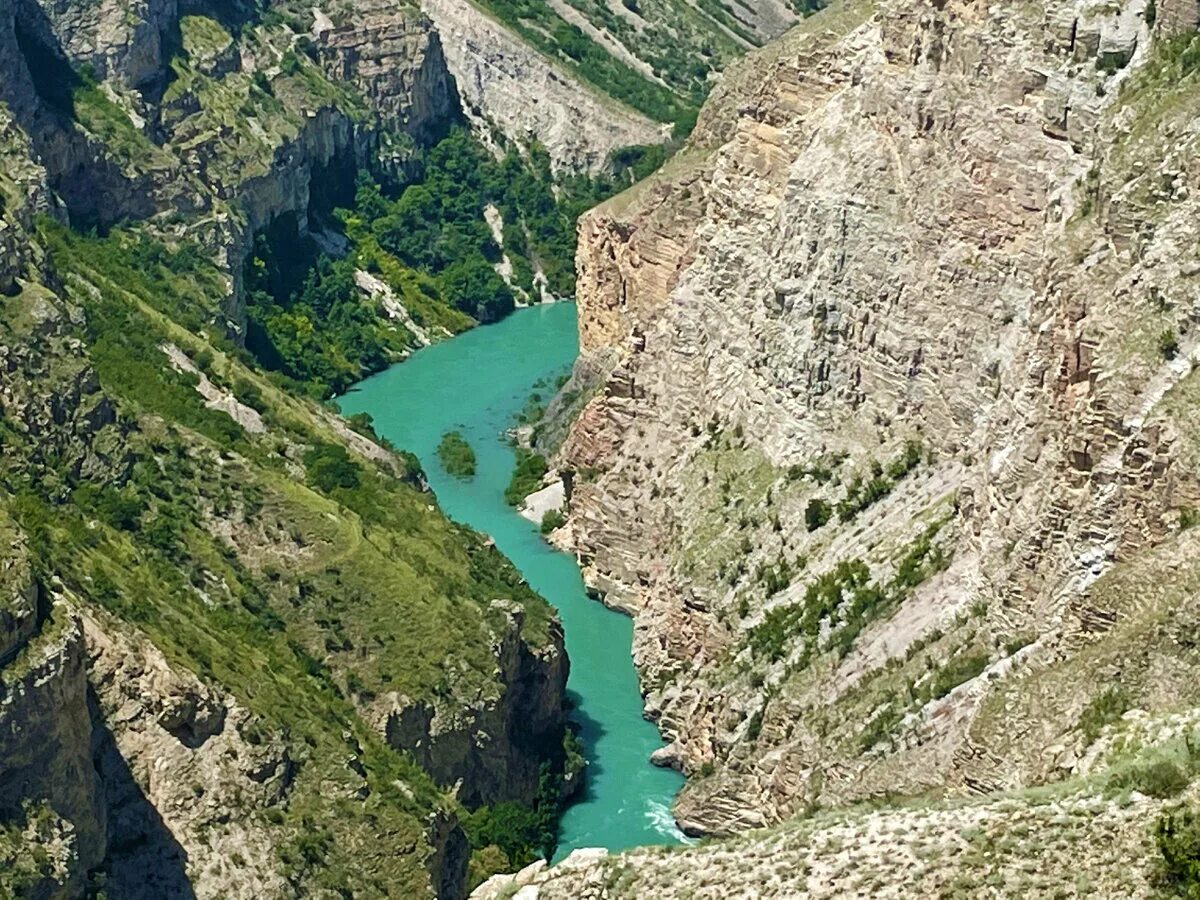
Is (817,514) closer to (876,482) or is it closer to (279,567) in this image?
(876,482)

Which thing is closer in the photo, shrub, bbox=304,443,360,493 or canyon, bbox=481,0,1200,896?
canyon, bbox=481,0,1200,896

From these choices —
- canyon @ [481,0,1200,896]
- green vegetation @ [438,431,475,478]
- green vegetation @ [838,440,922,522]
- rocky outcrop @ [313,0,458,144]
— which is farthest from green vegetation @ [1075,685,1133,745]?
rocky outcrop @ [313,0,458,144]

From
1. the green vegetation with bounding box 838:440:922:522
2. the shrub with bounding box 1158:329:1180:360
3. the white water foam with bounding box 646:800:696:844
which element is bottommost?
the white water foam with bounding box 646:800:696:844

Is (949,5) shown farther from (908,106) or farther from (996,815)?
(996,815)

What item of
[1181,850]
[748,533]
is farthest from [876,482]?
[1181,850]

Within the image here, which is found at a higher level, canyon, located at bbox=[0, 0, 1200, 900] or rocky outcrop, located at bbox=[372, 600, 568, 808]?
canyon, located at bbox=[0, 0, 1200, 900]

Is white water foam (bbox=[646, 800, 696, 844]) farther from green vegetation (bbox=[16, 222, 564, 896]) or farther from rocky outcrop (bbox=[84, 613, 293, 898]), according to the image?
rocky outcrop (bbox=[84, 613, 293, 898])

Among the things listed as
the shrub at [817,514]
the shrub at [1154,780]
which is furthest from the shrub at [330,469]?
the shrub at [1154,780]
